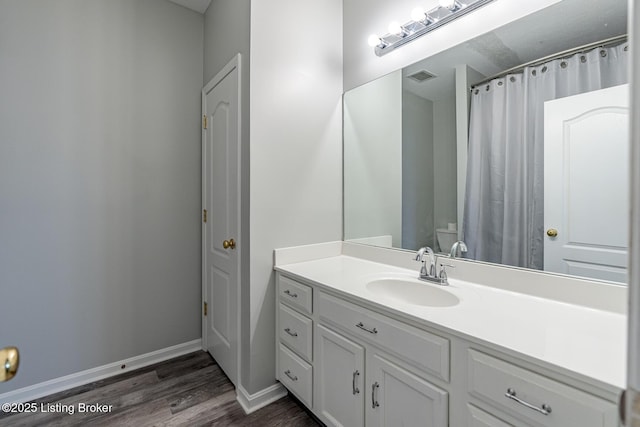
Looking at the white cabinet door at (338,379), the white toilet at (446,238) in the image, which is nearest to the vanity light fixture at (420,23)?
the white toilet at (446,238)

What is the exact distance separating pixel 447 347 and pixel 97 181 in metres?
2.22

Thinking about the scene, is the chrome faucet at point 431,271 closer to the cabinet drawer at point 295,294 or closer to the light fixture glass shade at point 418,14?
the cabinet drawer at point 295,294

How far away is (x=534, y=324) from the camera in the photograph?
3.22 ft

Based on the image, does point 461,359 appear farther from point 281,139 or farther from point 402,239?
point 281,139

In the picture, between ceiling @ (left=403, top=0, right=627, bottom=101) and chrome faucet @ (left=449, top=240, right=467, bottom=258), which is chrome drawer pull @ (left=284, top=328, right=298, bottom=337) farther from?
ceiling @ (left=403, top=0, right=627, bottom=101)

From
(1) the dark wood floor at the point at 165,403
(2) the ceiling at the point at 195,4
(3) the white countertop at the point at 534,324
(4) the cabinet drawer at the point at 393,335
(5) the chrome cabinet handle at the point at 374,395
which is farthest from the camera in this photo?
(2) the ceiling at the point at 195,4

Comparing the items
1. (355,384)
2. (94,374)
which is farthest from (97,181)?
(355,384)

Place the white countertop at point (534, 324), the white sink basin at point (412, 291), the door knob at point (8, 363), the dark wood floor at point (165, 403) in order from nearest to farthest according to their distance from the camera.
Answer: the door knob at point (8, 363) < the white countertop at point (534, 324) < the white sink basin at point (412, 291) < the dark wood floor at point (165, 403)

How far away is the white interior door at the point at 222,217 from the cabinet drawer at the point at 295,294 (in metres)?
0.29

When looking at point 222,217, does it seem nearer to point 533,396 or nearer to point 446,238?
point 446,238

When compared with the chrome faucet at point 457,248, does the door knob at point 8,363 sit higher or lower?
lower

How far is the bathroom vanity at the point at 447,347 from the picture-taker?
2.57 feet

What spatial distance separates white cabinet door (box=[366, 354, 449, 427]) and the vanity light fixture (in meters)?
1.66

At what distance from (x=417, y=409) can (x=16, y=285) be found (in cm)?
224
